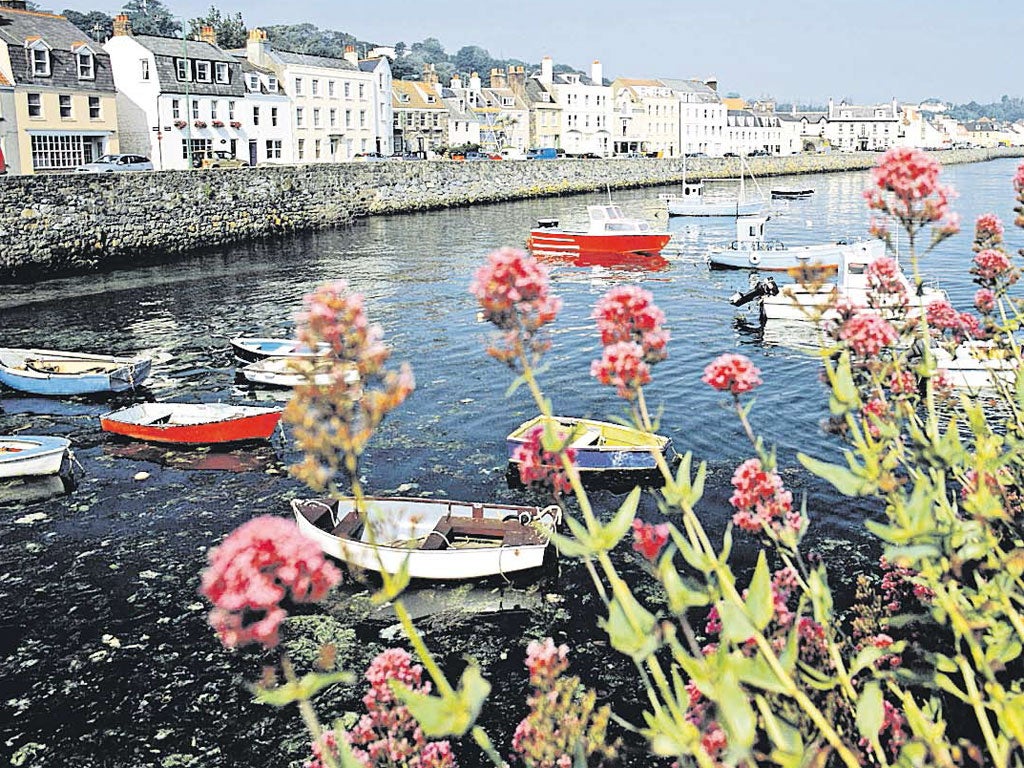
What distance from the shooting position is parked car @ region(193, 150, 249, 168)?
176 feet

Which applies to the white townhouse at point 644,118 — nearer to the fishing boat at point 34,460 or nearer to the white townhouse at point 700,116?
the white townhouse at point 700,116

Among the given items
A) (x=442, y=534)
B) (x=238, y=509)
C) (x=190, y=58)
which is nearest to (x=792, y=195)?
(x=190, y=58)

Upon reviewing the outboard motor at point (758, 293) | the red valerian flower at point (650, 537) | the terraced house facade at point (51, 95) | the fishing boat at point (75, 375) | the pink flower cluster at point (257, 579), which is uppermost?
the terraced house facade at point (51, 95)

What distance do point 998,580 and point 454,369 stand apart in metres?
20.3

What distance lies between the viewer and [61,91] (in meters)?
49.6

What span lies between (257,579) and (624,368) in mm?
1506

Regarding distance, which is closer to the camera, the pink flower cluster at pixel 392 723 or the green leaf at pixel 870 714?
the green leaf at pixel 870 714

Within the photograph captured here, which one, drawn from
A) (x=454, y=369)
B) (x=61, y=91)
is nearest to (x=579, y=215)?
(x=61, y=91)

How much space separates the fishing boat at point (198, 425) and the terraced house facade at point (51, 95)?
3329 cm

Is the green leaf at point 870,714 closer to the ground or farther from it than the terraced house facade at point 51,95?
closer to the ground

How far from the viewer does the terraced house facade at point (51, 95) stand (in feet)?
153

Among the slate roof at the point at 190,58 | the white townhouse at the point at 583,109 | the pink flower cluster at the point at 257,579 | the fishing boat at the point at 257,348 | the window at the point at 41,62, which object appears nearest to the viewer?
the pink flower cluster at the point at 257,579

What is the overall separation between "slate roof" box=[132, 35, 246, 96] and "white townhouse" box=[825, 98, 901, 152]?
441 ft

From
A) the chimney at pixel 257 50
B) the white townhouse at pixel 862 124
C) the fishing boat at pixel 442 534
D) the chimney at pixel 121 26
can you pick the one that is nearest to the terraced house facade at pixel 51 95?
the chimney at pixel 121 26
